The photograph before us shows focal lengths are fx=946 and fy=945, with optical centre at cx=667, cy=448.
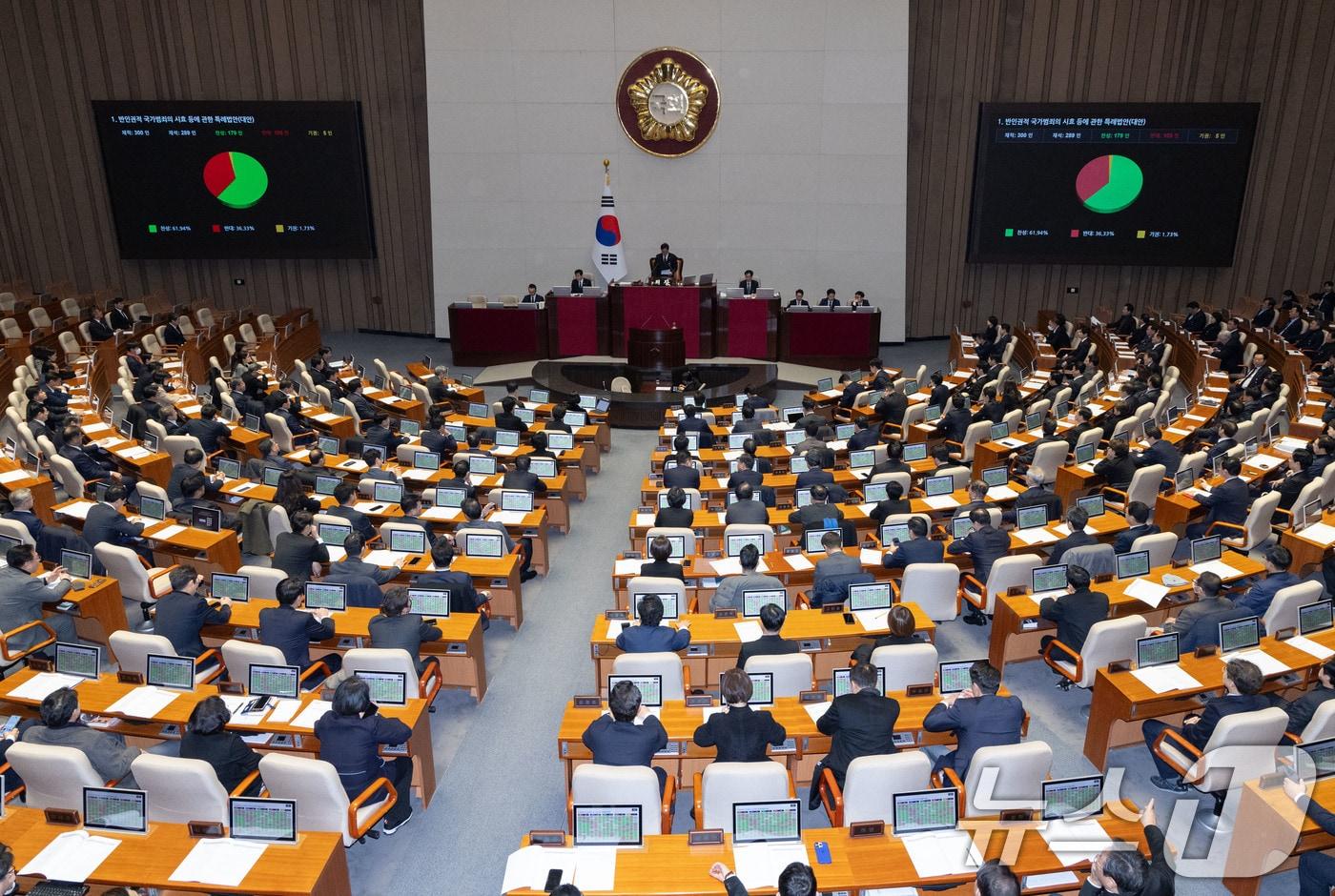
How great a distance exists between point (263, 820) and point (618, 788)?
1.94 m

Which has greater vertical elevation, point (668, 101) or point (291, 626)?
point (668, 101)

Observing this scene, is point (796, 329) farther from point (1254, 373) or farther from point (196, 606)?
point (196, 606)

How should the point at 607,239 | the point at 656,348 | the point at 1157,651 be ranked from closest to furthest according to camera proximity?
→ the point at 1157,651 < the point at 656,348 < the point at 607,239

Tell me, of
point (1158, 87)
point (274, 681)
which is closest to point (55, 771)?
point (274, 681)

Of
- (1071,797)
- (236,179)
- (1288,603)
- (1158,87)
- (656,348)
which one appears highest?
(1158,87)

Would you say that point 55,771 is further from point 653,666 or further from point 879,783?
point 879,783

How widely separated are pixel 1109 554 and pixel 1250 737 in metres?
2.80

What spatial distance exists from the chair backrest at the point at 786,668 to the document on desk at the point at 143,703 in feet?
13.4

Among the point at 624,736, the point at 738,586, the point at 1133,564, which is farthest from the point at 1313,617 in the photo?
the point at 624,736

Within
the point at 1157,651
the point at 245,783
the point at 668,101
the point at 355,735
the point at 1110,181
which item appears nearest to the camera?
the point at 245,783

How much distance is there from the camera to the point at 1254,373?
575 inches

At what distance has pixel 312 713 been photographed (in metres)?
6.45

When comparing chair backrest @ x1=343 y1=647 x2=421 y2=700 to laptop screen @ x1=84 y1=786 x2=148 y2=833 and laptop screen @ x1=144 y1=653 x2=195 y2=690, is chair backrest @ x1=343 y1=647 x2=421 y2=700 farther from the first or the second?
laptop screen @ x1=84 y1=786 x2=148 y2=833

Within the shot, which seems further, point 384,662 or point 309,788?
point 384,662
